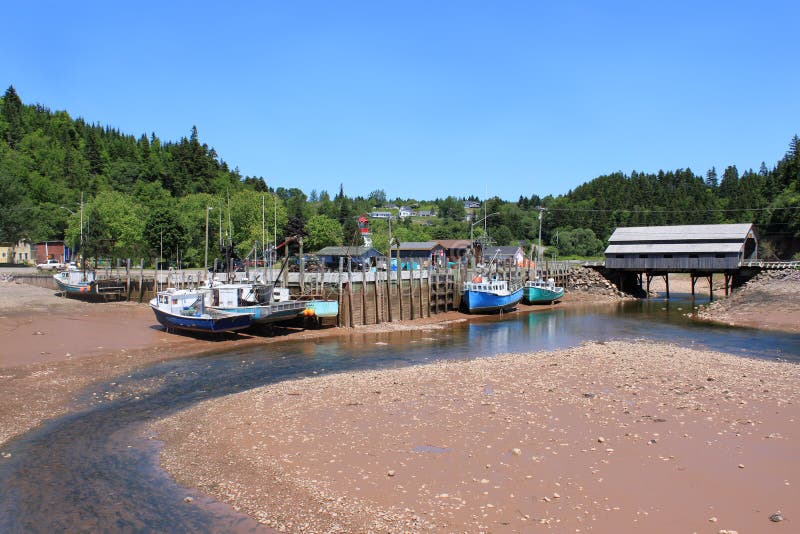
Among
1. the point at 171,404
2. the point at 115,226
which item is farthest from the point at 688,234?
the point at 115,226

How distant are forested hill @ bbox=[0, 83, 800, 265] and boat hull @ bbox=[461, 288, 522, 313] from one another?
26.5 m

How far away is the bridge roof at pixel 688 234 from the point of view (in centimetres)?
7925

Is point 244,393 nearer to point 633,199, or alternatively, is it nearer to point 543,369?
point 543,369

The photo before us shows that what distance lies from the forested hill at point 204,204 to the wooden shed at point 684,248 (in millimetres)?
20216

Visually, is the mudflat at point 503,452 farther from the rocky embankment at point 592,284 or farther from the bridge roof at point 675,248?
the rocky embankment at point 592,284

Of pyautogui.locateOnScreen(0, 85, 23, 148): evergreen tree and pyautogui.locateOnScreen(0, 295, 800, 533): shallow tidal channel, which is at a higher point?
pyautogui.locateOnScreen(0, 85, 23, 148): evergreen tree

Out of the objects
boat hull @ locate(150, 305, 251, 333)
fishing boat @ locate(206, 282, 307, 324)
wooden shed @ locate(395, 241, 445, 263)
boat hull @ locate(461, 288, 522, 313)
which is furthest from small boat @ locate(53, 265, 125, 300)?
wooden shed @ locate(395, 241, 445, 263)

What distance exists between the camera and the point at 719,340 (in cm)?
4269

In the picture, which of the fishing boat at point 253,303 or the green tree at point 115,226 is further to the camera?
the green tree at point 115,226

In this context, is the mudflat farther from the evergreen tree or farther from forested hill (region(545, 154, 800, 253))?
the evergreen tree

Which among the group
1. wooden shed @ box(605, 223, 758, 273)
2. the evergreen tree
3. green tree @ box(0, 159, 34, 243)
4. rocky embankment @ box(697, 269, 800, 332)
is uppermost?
the evergreen tree

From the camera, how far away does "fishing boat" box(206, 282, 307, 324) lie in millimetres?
40812

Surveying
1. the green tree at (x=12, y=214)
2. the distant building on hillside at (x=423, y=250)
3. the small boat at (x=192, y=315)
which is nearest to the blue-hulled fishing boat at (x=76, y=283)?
the small boat at (x=192, y=315)

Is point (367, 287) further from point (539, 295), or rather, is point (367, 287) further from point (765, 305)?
point (765, 305)
